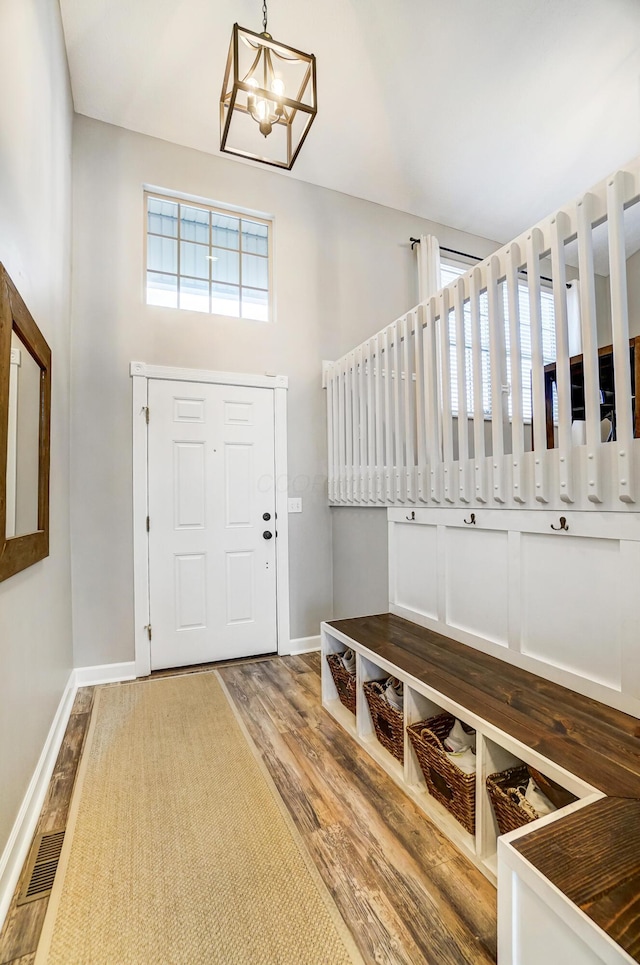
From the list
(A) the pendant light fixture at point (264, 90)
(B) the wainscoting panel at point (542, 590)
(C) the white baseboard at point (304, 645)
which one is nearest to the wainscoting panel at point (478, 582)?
(B) the wainscoting panel at point (542, 590)

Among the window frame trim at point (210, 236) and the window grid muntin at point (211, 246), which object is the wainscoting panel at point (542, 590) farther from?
the window grid muntin at point (211, 246)

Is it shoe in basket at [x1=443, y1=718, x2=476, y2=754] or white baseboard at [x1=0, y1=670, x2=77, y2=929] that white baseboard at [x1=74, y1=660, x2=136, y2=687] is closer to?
white baseboard at [x1=0, y1=670, x2=77, y2=929]

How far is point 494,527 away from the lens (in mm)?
1908

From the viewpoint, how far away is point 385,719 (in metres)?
1.89

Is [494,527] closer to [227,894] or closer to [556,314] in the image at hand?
[556,314]

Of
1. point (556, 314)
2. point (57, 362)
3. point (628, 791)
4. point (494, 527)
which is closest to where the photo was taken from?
point (628, 791)

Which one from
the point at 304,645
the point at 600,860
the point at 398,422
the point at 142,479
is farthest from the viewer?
the point at 304,645

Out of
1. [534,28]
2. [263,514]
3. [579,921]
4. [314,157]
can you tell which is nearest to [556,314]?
[579,921]

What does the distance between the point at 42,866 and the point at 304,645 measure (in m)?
2.11

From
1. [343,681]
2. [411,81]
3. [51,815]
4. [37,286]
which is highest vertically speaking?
[411,81]

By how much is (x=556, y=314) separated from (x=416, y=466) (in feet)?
3.24

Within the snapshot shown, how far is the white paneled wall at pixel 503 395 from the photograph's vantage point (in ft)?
4.61

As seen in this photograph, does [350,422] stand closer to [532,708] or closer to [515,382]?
[515,382]

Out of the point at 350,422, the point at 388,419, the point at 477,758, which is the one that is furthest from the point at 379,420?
the point at 477,758
